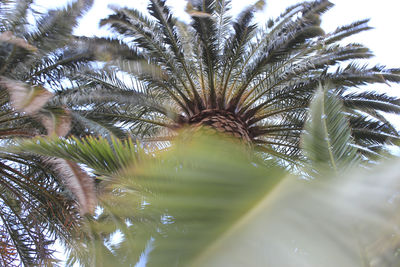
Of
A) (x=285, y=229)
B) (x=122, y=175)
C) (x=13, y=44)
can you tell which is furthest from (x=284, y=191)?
(x=13, y=44)

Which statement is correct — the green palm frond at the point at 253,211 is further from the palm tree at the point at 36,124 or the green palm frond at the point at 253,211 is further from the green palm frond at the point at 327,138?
the palm tree at the point at 36,124

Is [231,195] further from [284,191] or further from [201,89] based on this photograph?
[201,89]

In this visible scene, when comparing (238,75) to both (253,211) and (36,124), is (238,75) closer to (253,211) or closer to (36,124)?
(36,124)

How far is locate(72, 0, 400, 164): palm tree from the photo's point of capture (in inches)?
305

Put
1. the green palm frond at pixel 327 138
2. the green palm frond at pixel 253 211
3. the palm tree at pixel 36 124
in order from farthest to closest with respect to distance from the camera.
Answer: the palm tree at pixel 36 124, the green palm frond at pixel 327 138, the green palm frond at pixel 253 211

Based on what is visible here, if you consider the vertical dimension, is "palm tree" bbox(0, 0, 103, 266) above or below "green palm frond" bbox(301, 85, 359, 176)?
above

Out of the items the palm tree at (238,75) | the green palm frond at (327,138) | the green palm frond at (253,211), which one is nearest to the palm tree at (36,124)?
the palm tree at (238,75)

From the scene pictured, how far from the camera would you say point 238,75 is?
323 inches

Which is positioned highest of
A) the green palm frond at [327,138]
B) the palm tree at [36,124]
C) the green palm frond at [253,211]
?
the palm tree at [36,124]

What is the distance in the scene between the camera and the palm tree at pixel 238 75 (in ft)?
25.5

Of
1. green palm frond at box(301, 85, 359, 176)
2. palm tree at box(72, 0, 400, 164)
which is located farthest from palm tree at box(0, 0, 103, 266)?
green palm frond at box(301, 85, 359, 176)

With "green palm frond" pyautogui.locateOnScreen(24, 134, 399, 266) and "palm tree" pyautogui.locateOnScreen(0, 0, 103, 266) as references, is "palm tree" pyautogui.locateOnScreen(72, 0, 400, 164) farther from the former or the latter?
"green palm frond" pyautogui.locateOnScreen(24, 134, 399, 266)

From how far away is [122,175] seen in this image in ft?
12.2

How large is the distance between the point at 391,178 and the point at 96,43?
6092 mm
